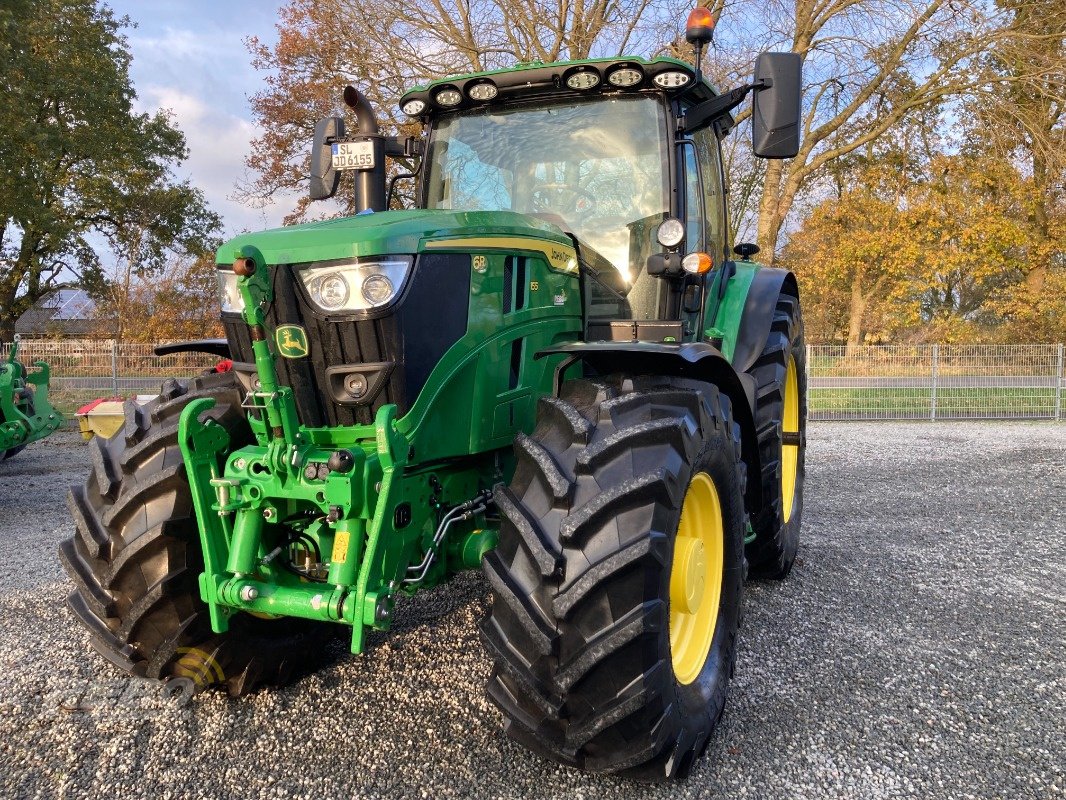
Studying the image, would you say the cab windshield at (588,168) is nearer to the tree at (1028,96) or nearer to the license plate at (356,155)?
the license plate at (356,155)

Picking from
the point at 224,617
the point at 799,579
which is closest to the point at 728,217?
the point at 799,579

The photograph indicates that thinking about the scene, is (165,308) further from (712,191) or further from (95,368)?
(712,191)

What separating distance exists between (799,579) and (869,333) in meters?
23.1

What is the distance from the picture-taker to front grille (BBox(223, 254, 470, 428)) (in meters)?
2.46

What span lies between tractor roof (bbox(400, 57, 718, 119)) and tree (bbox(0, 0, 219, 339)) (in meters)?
18.5

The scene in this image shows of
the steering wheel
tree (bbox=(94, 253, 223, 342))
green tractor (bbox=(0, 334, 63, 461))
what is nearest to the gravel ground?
the steering wheel

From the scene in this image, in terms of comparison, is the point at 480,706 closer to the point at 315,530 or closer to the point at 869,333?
the point at 315,530

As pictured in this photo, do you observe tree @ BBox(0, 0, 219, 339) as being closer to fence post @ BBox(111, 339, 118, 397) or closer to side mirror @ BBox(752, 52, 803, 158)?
fence post @ BBox(111, 339, 118, 397)

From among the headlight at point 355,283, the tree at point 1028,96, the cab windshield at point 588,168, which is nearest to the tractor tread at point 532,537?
the headlight at point 355,283

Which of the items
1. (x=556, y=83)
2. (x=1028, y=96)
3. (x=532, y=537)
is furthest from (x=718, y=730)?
(x=1028, y=96)

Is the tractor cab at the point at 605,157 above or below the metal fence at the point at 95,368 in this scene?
above

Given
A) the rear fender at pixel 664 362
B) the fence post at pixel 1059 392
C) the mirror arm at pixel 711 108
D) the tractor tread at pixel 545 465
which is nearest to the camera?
the tractor tread at pixel 545 465

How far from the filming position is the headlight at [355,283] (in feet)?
7.97

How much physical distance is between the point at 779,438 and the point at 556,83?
1.97 metres
